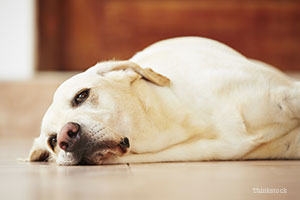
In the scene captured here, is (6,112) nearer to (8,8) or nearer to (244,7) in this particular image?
(8,8)

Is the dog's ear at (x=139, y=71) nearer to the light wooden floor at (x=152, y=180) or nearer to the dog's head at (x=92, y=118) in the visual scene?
the dog's head at (x=92, y=118)

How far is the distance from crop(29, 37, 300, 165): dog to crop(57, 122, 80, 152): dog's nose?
50 millimetres

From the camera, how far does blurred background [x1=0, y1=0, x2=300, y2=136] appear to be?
5.75 meters

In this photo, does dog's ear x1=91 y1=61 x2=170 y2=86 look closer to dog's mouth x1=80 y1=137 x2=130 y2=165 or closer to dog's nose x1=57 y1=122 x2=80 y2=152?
dog's mouth x1=80 y1=137 x2=130 y2=165

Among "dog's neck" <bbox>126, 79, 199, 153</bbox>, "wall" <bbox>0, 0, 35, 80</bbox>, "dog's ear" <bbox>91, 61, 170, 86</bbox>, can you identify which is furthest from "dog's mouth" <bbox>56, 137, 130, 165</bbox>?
"wall" <bbox>0, 0, 35, 80</bbox>

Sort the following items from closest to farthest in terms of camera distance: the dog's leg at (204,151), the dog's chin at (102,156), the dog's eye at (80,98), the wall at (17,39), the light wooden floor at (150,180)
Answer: the light wooden floor at (150,180) → the dog's chin at (102,156) → the dog's eye at (80,98) → the dog's leg at (204,151) → the wall at (17,39)

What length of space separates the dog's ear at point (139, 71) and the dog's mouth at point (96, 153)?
404 mm

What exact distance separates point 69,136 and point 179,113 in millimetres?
624

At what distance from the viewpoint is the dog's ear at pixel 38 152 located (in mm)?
2576

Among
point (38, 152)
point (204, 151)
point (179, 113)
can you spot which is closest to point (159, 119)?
point (179, 113)

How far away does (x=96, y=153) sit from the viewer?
2.26m

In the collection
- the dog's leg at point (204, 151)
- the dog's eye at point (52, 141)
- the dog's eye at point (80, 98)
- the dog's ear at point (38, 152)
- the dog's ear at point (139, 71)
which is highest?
the dog's ear at point (139, 71)

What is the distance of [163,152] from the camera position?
250cm

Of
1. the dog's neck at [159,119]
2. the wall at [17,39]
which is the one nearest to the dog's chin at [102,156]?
the dog's neck at [159,119]
